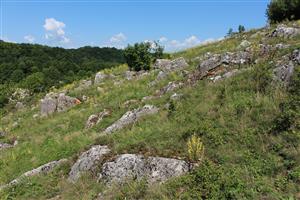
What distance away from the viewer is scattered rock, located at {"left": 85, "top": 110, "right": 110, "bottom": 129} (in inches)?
693

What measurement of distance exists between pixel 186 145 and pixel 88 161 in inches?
119

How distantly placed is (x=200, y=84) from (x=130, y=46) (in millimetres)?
15808

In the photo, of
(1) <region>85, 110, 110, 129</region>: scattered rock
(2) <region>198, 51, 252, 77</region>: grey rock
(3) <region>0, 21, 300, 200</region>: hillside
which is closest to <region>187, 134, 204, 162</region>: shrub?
(3) <region>0, 21, 300, 200</region>: hillside

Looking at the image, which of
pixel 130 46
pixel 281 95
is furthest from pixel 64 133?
pixel 130 46

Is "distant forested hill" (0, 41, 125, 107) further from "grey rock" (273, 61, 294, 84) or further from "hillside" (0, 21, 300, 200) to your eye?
"grey rock" (273, 61, 294, 84)

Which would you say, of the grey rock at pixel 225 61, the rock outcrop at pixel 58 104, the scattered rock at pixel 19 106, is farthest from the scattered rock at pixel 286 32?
the scattered rock at pixel 19 106

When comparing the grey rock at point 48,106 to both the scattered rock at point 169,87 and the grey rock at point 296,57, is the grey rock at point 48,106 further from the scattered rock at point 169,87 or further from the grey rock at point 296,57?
the grey rock at point 296,57

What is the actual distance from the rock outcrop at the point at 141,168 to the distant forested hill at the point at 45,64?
41.1 m

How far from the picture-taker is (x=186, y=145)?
10797 mm

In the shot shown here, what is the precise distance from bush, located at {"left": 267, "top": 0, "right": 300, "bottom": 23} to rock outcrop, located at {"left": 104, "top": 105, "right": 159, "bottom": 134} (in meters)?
17.1

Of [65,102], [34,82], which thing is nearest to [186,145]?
[65,102]

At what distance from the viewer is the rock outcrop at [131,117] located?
1485 cm

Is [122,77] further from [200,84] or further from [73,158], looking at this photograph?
[73,158]

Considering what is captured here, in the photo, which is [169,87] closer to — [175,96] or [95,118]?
[175,96]
